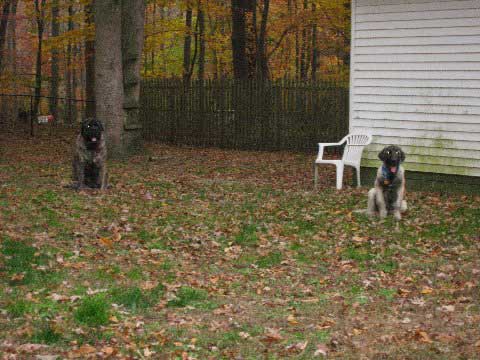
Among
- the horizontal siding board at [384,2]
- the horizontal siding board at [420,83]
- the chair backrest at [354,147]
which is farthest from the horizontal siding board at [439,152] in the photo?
the horizontal siding board at [384,2]

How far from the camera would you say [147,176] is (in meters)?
16.0

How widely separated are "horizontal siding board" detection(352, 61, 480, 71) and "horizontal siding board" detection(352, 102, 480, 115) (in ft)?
2.25

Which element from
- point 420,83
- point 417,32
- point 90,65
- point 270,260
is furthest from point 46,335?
point 90,65

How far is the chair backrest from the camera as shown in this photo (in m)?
14.4

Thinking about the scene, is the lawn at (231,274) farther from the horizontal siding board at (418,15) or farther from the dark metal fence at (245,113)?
the dark metal fence at (245,113)

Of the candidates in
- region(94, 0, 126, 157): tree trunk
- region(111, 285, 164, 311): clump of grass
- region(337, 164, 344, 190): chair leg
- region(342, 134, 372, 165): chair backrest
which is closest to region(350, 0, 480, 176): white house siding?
region(342, 134, 372, 165): chair backrest

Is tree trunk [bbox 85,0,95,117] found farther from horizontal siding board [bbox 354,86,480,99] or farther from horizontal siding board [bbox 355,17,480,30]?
horizontal siding board [bbox 355,17,480,30]

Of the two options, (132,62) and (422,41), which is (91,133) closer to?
(422,41)

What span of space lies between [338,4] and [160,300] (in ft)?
75.4

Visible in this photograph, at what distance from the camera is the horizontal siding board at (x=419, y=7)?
1320 centimetres

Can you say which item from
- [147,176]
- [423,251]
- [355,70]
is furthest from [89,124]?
[423,251]

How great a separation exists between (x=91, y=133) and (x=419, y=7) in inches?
253

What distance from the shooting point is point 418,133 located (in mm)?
13977

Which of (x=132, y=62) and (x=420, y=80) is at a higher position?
(x=132, y=62)
